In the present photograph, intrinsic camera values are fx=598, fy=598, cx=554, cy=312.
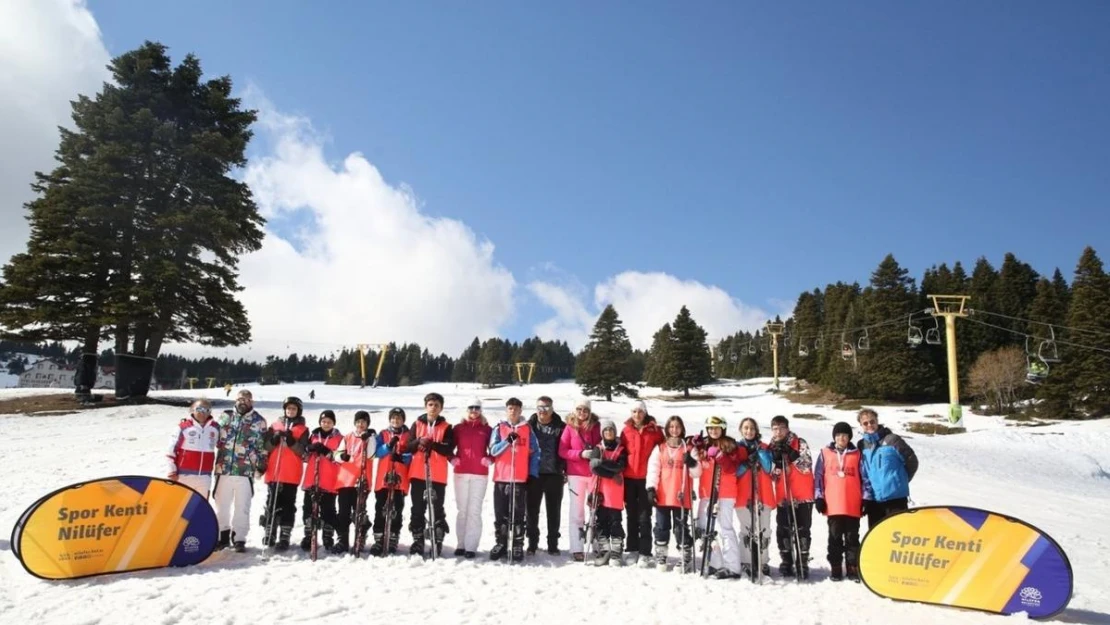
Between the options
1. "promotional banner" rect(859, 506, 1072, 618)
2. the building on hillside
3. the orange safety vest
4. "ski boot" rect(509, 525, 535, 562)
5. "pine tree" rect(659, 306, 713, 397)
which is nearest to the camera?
"promotional banner" rect(859, 506, 1072, 618)

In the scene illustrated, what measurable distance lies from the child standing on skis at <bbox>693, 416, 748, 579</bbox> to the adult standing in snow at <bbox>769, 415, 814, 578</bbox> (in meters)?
0.52

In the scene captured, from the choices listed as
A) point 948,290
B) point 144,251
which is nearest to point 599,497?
point 144,251

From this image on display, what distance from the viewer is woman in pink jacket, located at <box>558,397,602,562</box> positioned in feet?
26.2

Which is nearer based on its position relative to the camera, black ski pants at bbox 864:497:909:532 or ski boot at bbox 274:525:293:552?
black ski pants at bbox 864:497:909:532

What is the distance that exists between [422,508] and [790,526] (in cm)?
471

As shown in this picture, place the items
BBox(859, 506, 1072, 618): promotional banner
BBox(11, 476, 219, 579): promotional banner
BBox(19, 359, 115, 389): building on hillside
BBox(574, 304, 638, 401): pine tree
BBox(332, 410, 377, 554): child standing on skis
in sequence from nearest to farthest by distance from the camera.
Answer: BBox(859, 506, 1072, 618): promotional banner
BBox(11, 476, 219, 579): promotional banner
BBox(332, 410, 377, 554): child standing on skis
BBox(574, 304, 638, 401): pine tree
BBox(19, 359, 115, 389): building on hillside

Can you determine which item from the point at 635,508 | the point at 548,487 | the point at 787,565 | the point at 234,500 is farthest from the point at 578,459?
the point at 234,500

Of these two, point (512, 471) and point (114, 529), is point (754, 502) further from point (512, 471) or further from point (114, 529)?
point (114, 529)

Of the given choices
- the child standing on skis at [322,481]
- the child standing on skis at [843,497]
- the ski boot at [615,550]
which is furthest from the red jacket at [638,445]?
the child standing on skis at [322,481]

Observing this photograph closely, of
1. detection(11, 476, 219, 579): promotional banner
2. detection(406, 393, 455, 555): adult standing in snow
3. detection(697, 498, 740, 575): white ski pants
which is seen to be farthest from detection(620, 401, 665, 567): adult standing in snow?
detection(11, 476, 219, 579): promotional banner

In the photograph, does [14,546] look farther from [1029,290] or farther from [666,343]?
[1029,290]

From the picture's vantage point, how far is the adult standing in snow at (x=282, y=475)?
7.85m

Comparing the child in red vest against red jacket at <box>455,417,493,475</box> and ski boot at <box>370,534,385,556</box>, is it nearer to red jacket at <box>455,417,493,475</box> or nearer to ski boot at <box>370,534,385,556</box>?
red jacket at <box>455,417,493,475</box>

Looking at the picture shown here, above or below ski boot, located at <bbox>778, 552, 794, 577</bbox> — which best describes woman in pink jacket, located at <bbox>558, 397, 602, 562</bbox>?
above
